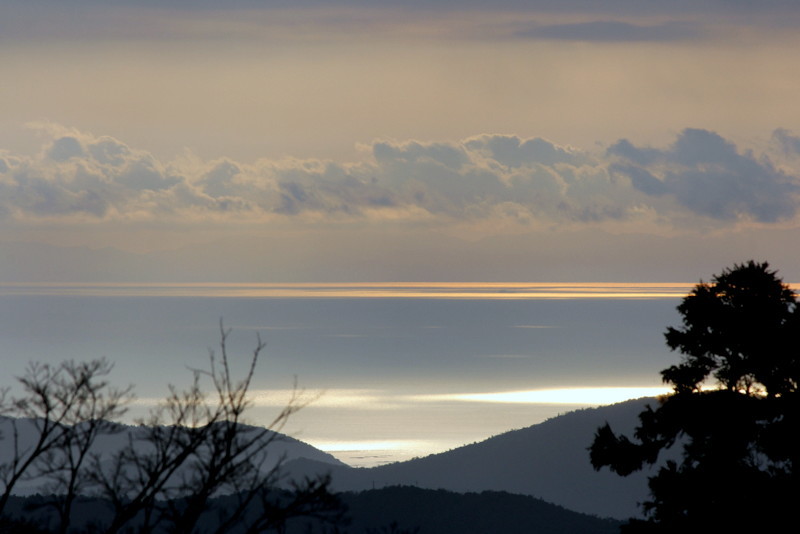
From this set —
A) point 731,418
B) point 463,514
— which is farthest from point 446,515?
point 731,418

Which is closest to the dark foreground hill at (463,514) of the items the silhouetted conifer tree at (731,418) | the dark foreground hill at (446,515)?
the dark foreground hill at (446,515)

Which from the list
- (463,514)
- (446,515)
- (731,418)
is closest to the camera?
(731,418)

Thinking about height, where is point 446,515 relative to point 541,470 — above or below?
below

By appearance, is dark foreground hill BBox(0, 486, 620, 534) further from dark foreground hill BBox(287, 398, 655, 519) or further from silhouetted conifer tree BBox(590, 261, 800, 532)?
silhouetted conifer tree BBox(590, 261, 800, 532)

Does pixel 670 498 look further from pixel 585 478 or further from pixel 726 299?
pixel 585 478

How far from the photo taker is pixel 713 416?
27.9 metres

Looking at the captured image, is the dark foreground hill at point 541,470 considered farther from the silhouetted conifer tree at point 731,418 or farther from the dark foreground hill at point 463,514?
the silhouetted conifer tree at point 731,418

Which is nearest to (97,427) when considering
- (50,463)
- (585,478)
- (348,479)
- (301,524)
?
(50,463)

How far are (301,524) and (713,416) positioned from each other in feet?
216

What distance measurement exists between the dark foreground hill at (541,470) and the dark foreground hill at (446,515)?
38892mm

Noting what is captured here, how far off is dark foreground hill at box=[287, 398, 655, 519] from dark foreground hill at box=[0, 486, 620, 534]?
38892mm

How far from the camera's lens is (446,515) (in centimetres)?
9238

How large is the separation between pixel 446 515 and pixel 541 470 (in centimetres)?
5544

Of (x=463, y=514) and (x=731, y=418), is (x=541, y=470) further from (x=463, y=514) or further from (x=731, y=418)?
(x=731, y=418)
